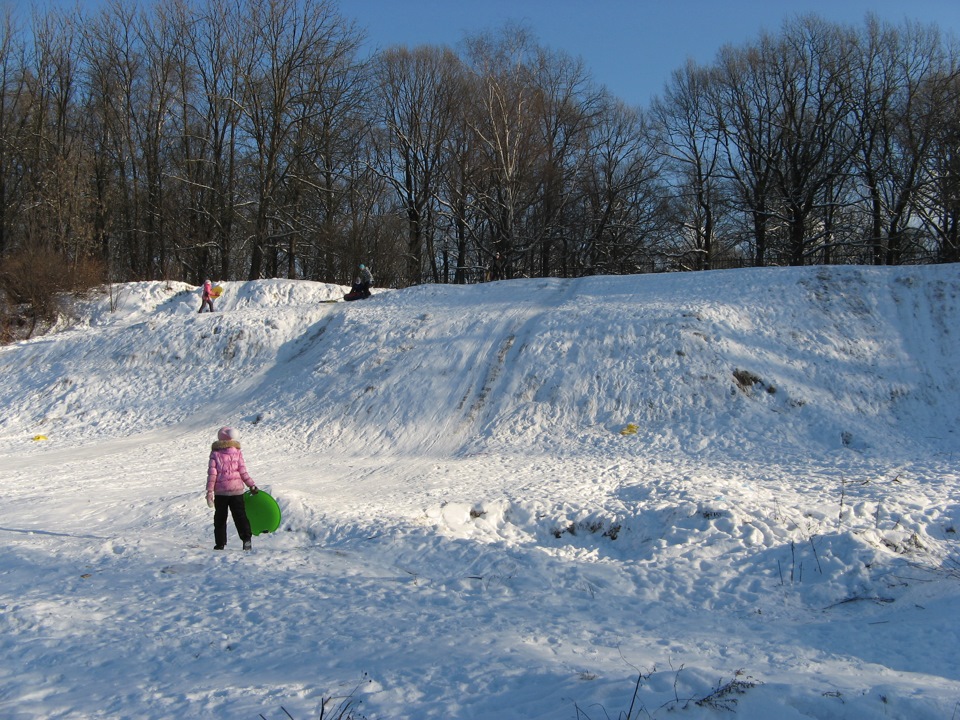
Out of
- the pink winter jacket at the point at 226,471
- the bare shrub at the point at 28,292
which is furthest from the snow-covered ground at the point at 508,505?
the bare shrub at the point at 28,292

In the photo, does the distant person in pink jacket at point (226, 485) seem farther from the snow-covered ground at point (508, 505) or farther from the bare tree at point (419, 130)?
the bare tree at point (419, 130)

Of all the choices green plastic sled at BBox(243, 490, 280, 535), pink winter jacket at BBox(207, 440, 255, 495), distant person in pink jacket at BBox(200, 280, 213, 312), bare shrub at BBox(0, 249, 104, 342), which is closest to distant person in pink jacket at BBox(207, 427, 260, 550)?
pink winter jacket at BBox(207, 440, 255, 495)

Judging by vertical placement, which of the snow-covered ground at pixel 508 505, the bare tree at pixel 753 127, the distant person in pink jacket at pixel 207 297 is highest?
the bare tree at pixel 753 127

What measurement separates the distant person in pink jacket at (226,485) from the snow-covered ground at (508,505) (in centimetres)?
30

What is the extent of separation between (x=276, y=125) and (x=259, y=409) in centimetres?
1775

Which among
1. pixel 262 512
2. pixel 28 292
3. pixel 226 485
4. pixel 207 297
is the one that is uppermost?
pixel 28 292

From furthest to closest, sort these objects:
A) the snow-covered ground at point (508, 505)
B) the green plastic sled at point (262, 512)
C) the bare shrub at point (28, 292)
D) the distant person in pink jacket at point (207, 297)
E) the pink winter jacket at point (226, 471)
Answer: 1. the bare shrub at point (28, 292)
2. the distant person in pink jacket at point (207, 297)
3. the green plastic sled at point (262, 512)
4. the pink winter jacket at point (226, 471)
5. the snow-covered ground at point (508, 505)

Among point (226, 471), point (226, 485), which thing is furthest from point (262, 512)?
point (226, 471)

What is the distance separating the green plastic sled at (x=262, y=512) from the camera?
300 inches

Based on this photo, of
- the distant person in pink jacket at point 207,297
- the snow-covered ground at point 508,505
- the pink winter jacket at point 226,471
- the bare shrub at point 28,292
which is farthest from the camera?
the bare shrub at point 28,292

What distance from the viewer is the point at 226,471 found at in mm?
7191

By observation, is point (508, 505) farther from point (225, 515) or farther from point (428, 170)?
point (428, 170)

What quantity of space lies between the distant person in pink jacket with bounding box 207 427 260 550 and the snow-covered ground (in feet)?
0.97

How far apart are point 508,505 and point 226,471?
4103mm
